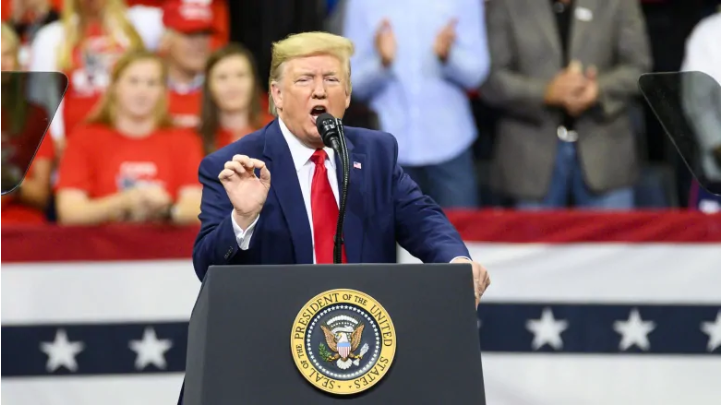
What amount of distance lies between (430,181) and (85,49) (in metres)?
1.78

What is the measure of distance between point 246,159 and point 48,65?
328 cm

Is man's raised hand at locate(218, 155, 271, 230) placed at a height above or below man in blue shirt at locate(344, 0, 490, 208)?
below

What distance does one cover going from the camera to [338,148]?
2.96 meters

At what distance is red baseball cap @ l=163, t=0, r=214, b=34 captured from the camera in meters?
5.92

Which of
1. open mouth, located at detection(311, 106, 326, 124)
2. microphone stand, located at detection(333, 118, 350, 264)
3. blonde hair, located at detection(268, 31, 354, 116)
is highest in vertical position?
blonde hair, located at detection(268, 31, 354, 116)

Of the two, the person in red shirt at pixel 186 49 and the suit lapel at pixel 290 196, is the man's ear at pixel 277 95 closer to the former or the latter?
the suit lapel at pixel 290 196

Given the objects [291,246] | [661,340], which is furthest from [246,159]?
[661,340]

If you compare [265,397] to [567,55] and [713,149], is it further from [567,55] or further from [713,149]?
[567,55]

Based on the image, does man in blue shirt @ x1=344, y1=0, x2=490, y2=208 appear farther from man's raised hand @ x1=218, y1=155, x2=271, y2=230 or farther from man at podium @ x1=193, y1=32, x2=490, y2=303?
man's raised hand @ x1=218, y1=155, x2=271, y2=230

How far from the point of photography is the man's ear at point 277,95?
335cm

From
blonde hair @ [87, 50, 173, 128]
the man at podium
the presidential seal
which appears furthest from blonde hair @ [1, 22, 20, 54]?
the presidential seal

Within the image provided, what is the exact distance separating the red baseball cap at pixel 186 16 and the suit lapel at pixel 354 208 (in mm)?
2804

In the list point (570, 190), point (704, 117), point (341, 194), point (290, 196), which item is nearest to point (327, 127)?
point (341, 194)

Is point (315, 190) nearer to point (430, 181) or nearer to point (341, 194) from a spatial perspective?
point (341, 194)
